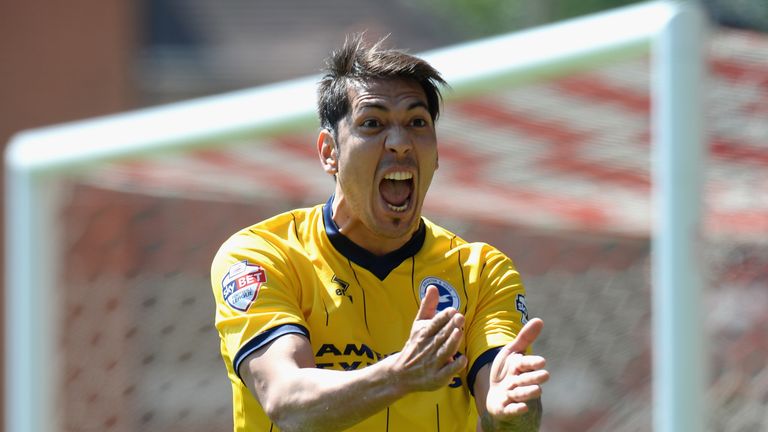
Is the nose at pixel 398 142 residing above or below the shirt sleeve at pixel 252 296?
above

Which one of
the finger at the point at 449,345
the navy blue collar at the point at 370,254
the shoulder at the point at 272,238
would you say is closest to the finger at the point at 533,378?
the finger at the point at 449,345

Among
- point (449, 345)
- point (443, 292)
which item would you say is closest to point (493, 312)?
point (443, 292)

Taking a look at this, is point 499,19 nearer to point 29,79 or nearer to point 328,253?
point 29,79

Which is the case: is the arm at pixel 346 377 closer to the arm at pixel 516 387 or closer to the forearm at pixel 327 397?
the forearm at pixel 327 397

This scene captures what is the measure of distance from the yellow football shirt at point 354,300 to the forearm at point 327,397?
18cm

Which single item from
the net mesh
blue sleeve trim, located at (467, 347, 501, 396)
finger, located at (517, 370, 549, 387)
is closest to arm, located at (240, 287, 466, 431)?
finger, located at (517, 370, 549, 387)

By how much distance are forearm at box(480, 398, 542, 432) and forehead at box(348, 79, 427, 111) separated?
83 centimetres

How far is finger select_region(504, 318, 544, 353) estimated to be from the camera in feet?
10.4

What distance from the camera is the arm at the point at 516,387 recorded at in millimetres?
3086

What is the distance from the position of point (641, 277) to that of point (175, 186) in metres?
2.19

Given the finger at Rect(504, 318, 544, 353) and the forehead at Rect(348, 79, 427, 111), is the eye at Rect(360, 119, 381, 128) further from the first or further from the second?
the finger at Rect(504, 318, 544, 353)

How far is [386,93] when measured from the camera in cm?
350

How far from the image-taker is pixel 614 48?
4.19m

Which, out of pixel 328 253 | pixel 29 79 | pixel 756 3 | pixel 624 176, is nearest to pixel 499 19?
pixel 29 79
